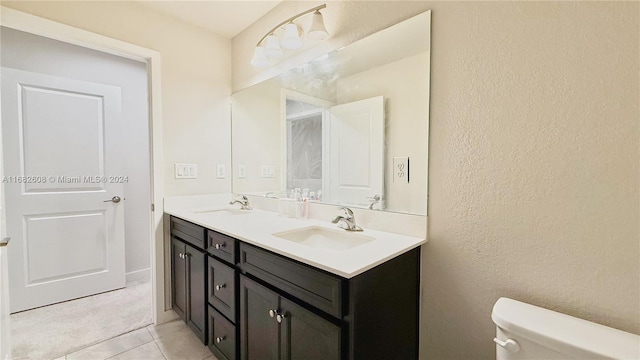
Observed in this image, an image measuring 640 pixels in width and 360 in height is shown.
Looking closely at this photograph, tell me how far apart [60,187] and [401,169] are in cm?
274

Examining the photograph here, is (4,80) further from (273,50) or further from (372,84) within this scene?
(372,84)

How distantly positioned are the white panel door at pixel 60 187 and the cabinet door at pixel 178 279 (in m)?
0.93

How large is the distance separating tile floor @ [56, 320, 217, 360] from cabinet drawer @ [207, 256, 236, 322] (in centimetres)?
41

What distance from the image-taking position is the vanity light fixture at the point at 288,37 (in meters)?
1.51

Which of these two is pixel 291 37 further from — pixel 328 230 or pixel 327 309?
pixel 327 309

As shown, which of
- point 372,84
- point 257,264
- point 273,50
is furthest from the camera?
point 273,50

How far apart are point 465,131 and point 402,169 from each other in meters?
0.34

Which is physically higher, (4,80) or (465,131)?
(4,80)

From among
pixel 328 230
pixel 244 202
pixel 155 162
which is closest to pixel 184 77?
pixel 155 162

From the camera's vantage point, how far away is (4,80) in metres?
2.03

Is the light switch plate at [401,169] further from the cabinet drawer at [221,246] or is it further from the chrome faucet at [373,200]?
the cabinet drawer at [221,246]

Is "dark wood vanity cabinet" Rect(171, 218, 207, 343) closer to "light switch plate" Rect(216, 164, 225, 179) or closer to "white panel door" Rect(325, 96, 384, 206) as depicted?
"light switch plate" Rect(216, 164, 225, 179)

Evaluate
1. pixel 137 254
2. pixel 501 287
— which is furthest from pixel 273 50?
pixel 137 254

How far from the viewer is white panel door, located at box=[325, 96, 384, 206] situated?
1475 mm
